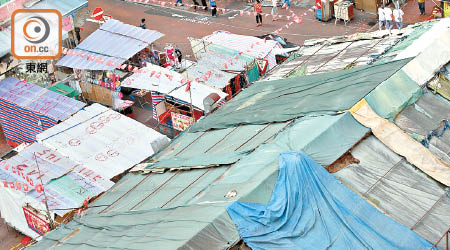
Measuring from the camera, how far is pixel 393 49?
117ft

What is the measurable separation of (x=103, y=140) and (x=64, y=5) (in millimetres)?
17880

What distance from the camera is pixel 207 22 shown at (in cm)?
5803

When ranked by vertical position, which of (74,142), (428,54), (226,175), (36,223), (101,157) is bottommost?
(36,223)

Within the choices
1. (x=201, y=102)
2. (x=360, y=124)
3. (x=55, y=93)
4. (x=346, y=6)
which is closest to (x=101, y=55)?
(x=55, y=93)

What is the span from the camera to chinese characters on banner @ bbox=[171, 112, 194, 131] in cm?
4121

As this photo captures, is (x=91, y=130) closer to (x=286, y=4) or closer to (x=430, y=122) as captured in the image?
(x=430, y=122)

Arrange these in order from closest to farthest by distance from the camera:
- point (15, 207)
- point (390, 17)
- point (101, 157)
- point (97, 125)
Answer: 1. point (15, 207)
2. point (101, 157)
3. point (97, 125)
4. point (390, 17)

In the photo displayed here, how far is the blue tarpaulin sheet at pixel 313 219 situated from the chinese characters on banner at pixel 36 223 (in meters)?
13.8

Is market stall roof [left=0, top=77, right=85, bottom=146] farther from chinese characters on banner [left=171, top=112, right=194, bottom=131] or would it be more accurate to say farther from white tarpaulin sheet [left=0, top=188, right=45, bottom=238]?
white tarpaulin sheet [left=0, top=188, right=45, bottom=238]

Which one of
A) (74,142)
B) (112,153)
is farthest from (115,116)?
(112,153)

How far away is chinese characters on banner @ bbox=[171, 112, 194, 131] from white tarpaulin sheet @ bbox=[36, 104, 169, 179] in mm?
3245

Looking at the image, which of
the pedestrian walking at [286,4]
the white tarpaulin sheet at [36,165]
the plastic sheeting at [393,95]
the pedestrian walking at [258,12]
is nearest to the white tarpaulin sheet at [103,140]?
the white tarpaulin sheet at [36,165]

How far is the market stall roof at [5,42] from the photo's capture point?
46.6 m

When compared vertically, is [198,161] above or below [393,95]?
below
